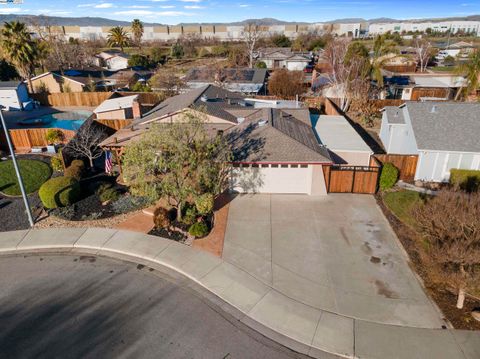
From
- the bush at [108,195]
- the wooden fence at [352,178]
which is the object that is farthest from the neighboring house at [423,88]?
the bush at [108,195]

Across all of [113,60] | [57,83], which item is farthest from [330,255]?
[113,60]

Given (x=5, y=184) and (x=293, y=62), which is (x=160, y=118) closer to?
(x=5, y=184)

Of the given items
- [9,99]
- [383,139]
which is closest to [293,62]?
[383,139]

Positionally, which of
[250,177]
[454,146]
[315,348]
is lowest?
[315,348]

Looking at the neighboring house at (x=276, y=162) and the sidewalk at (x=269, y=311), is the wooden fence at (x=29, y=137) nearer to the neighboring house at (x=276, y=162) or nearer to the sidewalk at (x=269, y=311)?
→ the sidewalk at (x=269, y=311)

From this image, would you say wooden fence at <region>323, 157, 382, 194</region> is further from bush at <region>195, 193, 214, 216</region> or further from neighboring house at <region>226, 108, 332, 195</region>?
bush at <region>195, 193, 214, 216</region>
